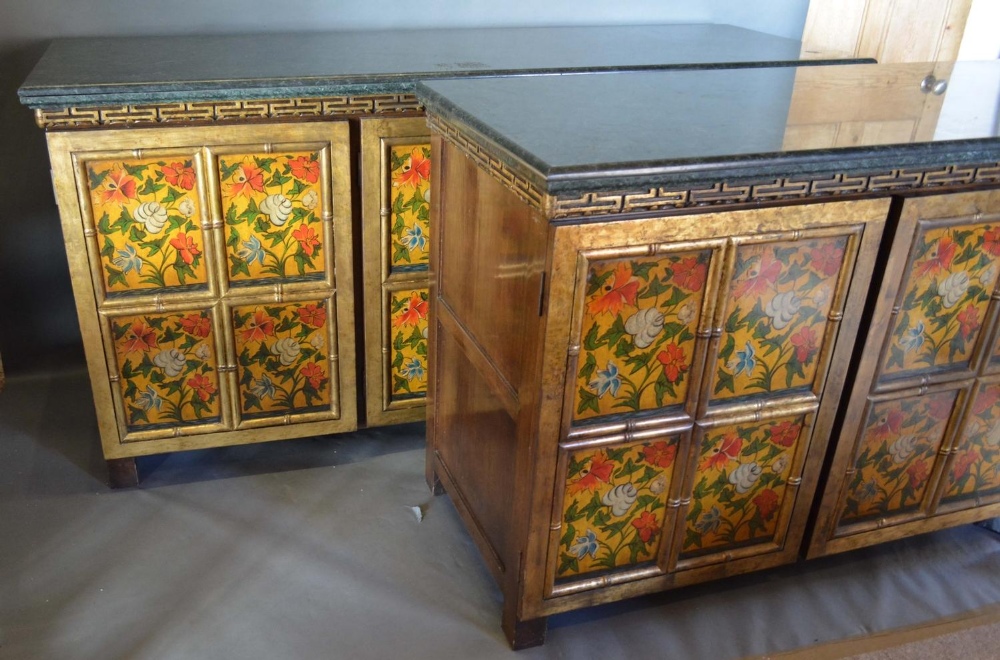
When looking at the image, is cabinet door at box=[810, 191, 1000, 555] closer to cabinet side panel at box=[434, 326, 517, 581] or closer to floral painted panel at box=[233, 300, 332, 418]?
cabinet side panel at box=[434, 326, 517, 581]

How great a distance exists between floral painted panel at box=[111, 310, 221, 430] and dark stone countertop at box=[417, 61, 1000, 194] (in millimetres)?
748

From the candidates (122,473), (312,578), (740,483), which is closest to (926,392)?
(740,483)

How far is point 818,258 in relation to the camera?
4.91 feet

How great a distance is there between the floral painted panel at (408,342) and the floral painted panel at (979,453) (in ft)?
3.97

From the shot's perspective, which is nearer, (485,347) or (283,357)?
(485,347)

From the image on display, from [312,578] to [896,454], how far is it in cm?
124

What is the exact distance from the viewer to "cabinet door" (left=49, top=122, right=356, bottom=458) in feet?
5.76

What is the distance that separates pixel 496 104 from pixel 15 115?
142 cm

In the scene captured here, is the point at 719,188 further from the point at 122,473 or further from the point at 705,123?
the point at 122,473

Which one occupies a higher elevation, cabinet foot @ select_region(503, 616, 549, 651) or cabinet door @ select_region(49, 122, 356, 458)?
cabinet door @ select_region(49, 122, 356, 458)

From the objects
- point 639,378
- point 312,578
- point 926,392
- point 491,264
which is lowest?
point 312,578

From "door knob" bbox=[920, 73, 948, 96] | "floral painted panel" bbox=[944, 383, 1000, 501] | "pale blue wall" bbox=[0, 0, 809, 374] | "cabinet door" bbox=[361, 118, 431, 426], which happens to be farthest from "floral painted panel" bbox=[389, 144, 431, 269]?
"floral painted panel" bbox=[944, 383, 1000, 501]

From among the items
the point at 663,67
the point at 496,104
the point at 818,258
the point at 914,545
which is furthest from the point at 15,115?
the point at 914,545

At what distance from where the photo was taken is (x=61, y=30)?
2182mm
